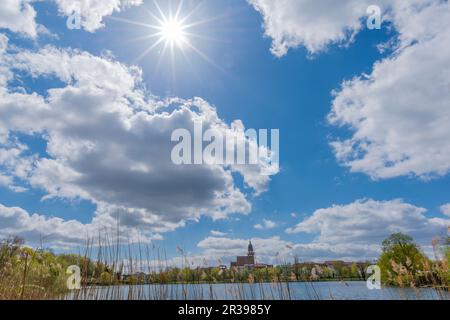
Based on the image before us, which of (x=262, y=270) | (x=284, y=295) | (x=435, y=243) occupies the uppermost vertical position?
(x=435, y=243)

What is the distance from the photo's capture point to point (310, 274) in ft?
24.2

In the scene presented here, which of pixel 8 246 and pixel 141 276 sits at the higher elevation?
pixel 8 246

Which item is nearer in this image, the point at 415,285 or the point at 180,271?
the point at 415,285
